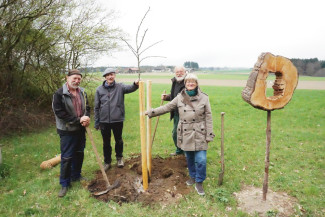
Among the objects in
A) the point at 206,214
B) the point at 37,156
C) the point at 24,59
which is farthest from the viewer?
the point at 24,59

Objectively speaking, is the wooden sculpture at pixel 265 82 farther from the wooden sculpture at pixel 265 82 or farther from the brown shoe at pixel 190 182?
the brown shoe at pixel 190 182

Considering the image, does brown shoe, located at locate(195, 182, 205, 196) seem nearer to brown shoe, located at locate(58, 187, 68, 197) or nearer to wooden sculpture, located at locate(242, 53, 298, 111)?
wooden sculpture, located at locate(242, 53, 298, 111)

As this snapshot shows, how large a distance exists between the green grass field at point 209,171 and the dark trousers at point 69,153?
1.02 ft

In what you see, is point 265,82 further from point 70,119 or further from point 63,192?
point 63,192

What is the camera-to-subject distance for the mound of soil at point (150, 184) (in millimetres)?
4180

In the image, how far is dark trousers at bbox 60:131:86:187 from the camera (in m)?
4.36

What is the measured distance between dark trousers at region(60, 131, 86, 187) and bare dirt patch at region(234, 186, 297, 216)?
11.0 ft

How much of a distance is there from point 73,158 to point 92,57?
7.08m

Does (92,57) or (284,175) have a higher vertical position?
(92,57)

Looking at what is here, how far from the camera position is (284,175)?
5137 mm

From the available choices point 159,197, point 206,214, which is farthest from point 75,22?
point 206,214

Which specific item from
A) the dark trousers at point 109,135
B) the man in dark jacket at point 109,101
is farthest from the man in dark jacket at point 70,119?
the dark trousers at point 109,135

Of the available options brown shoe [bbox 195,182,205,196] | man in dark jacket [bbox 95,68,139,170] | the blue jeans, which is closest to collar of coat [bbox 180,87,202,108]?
the blue jeans

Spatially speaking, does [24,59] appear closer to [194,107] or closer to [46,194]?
[46,194]
